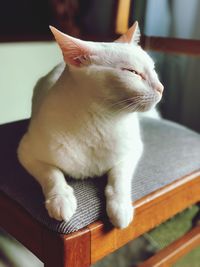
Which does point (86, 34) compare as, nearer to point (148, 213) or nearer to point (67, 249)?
point (148, 213)

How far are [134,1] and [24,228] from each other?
106 centimetres

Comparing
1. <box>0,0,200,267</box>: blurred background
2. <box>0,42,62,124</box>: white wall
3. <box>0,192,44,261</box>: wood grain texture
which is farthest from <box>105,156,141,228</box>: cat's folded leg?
<box>0,42,62,124</box>: white wall

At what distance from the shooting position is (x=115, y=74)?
65cm

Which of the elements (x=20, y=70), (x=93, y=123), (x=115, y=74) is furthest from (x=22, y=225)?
Result: (x=20, y=70)

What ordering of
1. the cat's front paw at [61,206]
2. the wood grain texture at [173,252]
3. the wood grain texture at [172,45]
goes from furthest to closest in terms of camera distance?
the wood grain texture at [172,45] < the wood grain texture at [173,252] < the cat's front paw at [61,206]

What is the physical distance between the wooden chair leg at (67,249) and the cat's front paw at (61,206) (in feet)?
0.11

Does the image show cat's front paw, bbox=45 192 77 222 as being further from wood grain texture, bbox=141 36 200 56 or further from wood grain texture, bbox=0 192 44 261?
wood grain texture, bbox=141 36 200 56

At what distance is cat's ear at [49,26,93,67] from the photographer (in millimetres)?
629

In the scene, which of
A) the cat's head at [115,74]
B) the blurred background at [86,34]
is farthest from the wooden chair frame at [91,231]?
the blurred background at [86,34]

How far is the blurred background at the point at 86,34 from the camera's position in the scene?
54.1 inches

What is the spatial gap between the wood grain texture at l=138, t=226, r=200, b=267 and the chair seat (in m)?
0.23

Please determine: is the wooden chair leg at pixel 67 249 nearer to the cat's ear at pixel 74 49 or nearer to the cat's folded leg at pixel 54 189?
the cat's folded leg at pixel 54 189

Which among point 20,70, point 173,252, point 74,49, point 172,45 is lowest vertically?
point 173,252

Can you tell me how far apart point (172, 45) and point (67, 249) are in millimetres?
714
